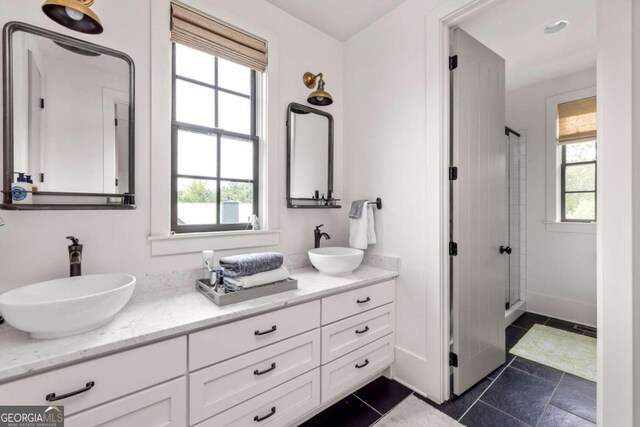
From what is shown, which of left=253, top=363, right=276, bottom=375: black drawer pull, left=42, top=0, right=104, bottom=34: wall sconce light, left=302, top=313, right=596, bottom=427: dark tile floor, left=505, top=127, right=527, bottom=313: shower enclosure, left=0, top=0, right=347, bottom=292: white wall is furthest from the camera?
left=505, top=127, right=527, bottom=313: shower enclosure

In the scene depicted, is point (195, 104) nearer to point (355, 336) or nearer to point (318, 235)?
point (318, 235)

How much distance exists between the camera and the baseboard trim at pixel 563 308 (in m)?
2.97

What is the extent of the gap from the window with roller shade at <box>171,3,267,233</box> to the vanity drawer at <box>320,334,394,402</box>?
43.7 inches

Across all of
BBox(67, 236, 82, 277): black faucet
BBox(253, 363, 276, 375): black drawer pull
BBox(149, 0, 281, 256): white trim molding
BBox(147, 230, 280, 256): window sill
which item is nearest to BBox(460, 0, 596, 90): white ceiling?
BBox(149, 0, 281, 256): white trim molding

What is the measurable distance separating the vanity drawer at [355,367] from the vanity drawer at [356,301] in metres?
0.26

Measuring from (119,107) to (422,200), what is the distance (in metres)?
1.89

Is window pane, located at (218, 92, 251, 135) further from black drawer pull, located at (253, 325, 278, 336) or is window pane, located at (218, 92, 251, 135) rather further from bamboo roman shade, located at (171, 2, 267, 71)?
black drawer pull, located at (253, 325, 278, 336)

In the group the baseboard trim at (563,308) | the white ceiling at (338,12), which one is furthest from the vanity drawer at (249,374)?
the baseboard trim at (563,308)

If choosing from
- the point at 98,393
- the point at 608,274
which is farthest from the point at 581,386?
the point at 98,393

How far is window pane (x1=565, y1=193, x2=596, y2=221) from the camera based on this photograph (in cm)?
306

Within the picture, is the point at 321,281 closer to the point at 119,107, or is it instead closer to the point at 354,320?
the point at 354,320

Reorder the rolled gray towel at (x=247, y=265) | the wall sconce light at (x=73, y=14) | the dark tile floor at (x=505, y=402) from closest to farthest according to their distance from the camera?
1. the wall sconce light at (x=73, y=14)
2. the rolled gray towel at (x=247, y=265)
3. the dark tile floor at (x=505, y=402)

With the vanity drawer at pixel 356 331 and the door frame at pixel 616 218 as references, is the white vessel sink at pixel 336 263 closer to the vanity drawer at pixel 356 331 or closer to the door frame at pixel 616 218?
the vanity drawer at pixel 356 331

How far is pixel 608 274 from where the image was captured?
3.91 feet
